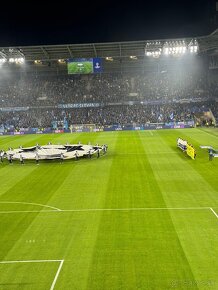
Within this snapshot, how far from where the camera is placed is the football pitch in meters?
12.9

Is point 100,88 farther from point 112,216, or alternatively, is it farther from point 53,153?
point 112,216

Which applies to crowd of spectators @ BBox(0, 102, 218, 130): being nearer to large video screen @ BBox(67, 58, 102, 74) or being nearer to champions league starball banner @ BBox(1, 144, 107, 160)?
large video screen @ BBox(67, 58, 102, 74)

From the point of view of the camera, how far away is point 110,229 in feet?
57.2

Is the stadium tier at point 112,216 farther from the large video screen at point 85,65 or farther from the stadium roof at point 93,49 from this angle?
the large video screen at point 85,65

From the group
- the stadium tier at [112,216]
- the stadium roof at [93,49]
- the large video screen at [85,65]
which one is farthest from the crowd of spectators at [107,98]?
the stadium tier at [112,216]

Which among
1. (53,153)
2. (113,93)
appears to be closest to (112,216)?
(53,153)

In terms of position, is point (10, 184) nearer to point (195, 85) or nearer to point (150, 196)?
point (150, 196)

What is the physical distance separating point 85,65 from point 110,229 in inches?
2469

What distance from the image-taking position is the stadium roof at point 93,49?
Result: 73.2m

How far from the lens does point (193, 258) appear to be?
14.1 m

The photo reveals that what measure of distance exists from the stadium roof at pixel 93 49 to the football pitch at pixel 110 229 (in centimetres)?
4717

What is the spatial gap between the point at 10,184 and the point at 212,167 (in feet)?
56.3

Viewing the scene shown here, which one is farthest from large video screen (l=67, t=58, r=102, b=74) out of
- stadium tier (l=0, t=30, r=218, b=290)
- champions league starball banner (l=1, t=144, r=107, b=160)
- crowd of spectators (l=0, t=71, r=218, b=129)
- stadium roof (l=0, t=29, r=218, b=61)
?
champions league starball banner (l=1, t=144, r=107, b=160)

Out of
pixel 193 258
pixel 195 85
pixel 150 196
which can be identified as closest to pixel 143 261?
pixel 193 258
